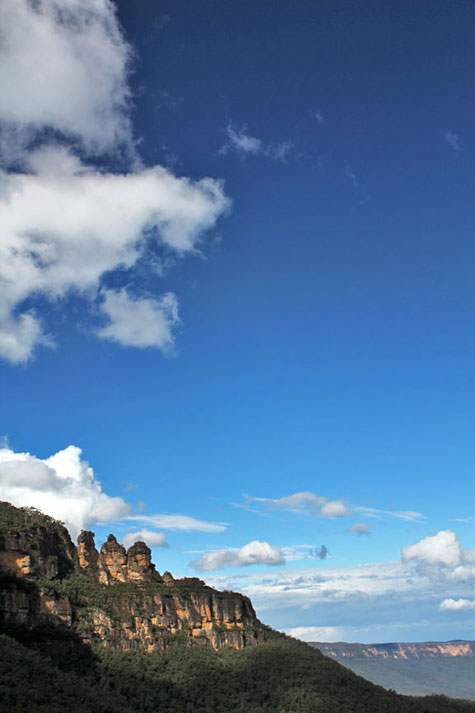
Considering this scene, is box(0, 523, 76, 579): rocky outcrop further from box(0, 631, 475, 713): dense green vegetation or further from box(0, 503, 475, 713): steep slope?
box(0, 631, 475, 713): dense green vegetation

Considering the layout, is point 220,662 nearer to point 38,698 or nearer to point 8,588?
point 8,588

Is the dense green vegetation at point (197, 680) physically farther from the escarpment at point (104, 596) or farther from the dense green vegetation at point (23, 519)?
the dense green vegetation at point (23, 519)

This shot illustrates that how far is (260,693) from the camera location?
488ft

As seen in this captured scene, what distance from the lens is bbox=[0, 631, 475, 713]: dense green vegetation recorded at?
118 meters

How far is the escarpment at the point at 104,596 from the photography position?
150250 mm

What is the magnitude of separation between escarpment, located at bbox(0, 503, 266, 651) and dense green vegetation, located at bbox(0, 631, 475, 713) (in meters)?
5.01

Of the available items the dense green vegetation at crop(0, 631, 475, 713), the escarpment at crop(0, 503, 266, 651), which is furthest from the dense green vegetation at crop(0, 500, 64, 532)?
Result: the dense green vegetation at crop(0, 631, 475, 713)

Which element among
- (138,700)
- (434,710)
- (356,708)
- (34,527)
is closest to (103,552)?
(34,527)

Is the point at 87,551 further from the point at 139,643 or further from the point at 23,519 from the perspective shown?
the point at 139,643

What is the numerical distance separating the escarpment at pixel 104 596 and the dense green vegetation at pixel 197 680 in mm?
5009

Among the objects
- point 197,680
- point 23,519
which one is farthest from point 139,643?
point 23,519

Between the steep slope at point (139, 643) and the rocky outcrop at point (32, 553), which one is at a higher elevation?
the rocky outcrop at point (32, 553)

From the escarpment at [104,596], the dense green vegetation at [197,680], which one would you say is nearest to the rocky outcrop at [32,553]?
the escarpment at [104,596]

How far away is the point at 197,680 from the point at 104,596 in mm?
37510
